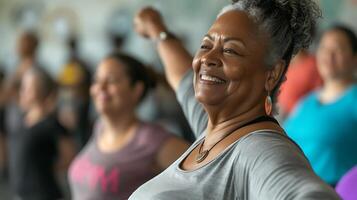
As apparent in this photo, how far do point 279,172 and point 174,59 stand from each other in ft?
3.55

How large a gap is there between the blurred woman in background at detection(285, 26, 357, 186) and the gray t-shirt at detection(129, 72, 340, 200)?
1.39m

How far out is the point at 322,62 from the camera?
10.6 feet

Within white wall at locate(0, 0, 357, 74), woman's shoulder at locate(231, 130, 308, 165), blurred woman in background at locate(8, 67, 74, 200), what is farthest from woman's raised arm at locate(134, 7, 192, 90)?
white wall at locate(0, 0, 357, 74)

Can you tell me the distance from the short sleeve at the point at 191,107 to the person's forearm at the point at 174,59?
0.04m

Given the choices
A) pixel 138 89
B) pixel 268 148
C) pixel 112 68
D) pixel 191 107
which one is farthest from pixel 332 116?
pixel 268 148

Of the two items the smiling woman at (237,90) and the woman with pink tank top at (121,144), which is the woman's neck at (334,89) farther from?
the smiling woman at (237,90)

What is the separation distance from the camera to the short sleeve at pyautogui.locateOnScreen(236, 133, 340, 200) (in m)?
1.12

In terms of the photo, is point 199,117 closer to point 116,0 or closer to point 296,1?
point 296,1

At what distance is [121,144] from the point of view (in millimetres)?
2658

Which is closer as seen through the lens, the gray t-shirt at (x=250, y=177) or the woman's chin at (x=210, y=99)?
the gray t-shirt at (x=250, y=177)

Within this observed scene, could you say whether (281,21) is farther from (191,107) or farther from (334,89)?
(334,89)

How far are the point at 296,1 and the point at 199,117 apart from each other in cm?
54

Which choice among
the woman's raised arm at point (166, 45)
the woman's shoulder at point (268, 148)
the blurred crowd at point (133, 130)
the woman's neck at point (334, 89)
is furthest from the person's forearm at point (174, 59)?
the woman's neck at point (334, 89)

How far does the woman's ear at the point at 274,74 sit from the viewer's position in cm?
143
